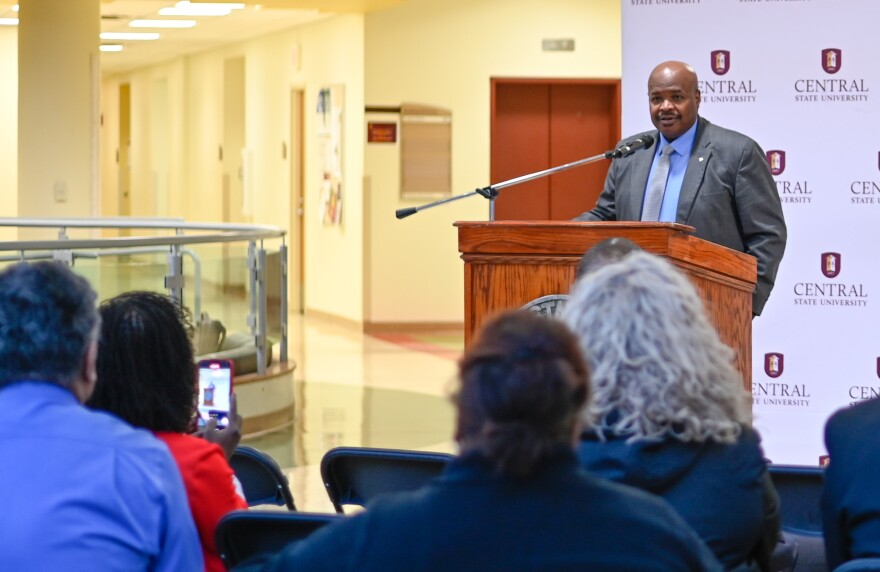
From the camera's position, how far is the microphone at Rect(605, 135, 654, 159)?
14.2ft

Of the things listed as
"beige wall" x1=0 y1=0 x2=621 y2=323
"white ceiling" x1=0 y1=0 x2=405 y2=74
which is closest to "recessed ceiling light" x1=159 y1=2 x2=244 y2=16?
"white ceiling" x1=0 y1=0 x2=405 y2=74

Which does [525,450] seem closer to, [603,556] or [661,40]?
[603,556]

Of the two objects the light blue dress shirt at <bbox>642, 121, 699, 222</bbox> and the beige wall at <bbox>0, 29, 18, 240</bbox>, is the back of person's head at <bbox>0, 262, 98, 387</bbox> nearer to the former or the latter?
the light blue dress shirt at <bbox>642, 121, 699, 222</bbox>

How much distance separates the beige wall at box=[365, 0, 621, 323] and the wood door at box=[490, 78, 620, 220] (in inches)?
7.7

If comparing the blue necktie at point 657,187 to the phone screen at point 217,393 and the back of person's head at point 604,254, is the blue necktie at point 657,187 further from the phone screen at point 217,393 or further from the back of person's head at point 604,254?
the phone screen at point 217,393

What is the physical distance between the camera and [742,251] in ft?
16.0

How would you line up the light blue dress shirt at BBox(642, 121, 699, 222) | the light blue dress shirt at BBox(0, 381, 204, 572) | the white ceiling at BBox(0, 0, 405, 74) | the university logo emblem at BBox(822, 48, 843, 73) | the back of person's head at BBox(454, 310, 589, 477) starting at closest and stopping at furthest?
1. the back of person's head at BBox(454, 310, 589, 477)
2. the light blue dress shirt at BBox(0, 381, 204, 572)
3. the light blue dress shirt at BBox(642, 121, 699, 222)
4. the university logo emblem at BBox(822, 48, 843, 73)
5. the white ceiling at BBox(0, 0, 405, 74)

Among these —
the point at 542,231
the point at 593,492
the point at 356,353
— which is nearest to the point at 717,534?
the point at 593,492

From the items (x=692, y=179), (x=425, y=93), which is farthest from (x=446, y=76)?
(x=692, y=179)

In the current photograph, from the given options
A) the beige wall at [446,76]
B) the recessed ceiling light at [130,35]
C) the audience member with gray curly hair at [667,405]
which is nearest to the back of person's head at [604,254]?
the audience member with gray curly hair at [667,405]

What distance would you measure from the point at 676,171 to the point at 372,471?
230 centimetres

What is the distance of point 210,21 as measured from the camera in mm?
16234

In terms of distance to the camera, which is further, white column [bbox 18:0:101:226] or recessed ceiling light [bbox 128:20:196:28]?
recessed ceiling light [bbox 128:20:196:28]

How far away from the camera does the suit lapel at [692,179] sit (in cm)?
488
